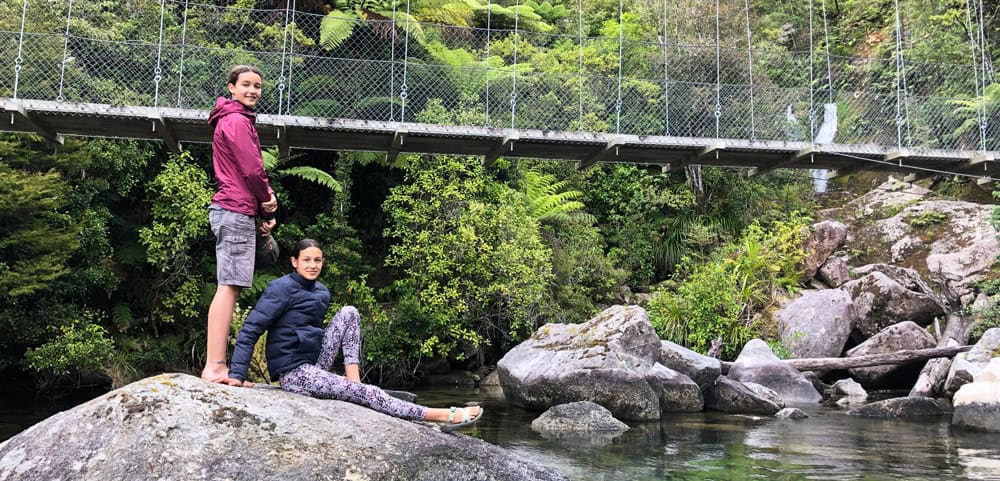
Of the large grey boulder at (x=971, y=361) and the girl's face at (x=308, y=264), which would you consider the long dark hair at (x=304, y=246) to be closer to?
the girl's face at (x=308, y=264)

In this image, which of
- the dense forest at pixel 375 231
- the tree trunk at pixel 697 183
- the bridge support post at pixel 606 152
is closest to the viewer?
the bridge support post at pixel 606 152

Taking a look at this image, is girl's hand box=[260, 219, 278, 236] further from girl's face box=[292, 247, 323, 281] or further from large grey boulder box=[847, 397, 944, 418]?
large grey boulder box=[847, 397, 944, 418]

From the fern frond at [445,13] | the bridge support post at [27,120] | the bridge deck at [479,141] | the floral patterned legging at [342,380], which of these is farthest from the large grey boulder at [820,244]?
the floral patterned legging at [342,380]

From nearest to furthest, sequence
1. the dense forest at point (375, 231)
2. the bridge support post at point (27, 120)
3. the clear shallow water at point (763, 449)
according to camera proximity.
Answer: the clear shallow water at point (763, 449) < the bridge support post at point (27, 120) < the dense forest at point (375, 231)

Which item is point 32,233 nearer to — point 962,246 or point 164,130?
point 164,130

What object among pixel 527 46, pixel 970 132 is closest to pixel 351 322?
pixel 970 132

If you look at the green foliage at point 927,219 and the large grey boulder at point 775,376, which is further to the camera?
the green foliage at point 927,219

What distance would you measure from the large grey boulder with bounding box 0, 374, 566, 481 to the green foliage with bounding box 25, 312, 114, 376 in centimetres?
718

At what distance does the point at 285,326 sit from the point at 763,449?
13.3ft

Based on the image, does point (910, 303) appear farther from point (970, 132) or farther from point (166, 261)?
point (166, 261)

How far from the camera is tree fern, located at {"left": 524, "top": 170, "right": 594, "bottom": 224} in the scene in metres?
13.7

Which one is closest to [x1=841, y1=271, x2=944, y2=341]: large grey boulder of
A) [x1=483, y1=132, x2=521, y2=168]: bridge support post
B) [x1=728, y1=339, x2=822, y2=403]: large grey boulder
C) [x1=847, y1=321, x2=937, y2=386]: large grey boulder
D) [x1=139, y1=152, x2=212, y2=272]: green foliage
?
[x1=847, y1=321, x2=937, y2=386]: large grey boulder

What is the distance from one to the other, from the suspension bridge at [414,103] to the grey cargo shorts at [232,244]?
524cm

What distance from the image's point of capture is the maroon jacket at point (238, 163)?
11.6 ft
